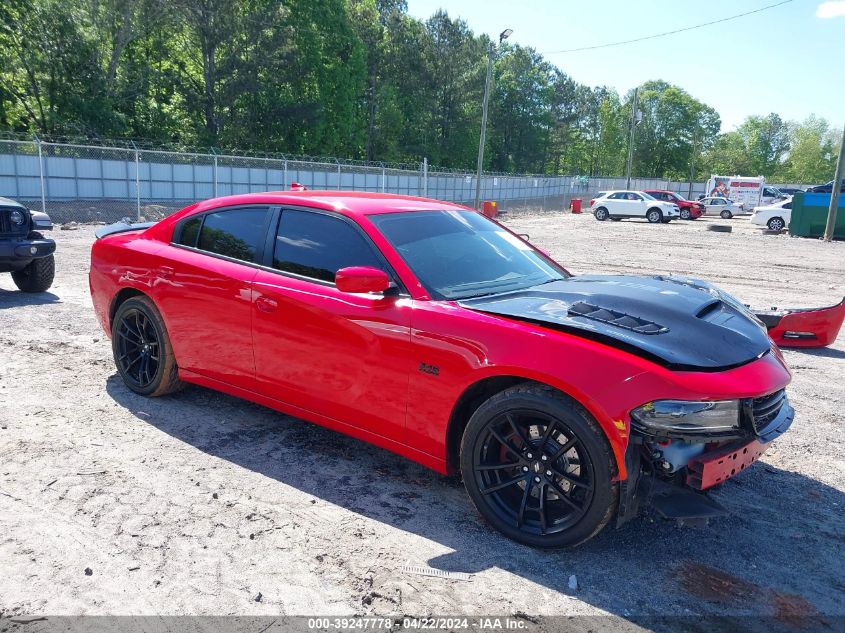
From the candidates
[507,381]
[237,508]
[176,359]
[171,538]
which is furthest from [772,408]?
[176,359]

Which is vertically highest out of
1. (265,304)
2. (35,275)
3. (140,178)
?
(140,178)

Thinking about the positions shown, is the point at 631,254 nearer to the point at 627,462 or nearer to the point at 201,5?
the point at 627,462

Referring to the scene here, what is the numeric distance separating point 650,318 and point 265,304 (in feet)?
7.34

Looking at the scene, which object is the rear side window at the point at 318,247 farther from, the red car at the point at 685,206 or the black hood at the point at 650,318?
the red car at the point at 685,206

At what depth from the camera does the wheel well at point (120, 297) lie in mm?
5080

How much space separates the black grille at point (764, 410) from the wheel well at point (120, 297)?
4.22 m

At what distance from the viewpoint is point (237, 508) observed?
11.3 feet

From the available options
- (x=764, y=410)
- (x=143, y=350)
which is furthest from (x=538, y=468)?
(x=143, y=350)

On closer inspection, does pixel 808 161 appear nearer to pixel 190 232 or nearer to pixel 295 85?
pixel 295 85

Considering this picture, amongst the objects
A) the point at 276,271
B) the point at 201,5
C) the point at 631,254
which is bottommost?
the point at 631,254

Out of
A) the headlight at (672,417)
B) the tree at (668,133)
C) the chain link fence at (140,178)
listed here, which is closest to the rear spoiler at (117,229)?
the headlight at (672,417)

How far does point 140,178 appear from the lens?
1094 inches

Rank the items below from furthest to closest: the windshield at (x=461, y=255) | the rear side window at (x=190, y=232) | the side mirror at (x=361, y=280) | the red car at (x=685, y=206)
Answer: the red car at (x=685, y=206) → the rear side window at (x=190, y=232) → the windshield at (x=461, y=255) → the side mirror at (x=361, y=280)

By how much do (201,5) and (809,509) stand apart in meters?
45.8
